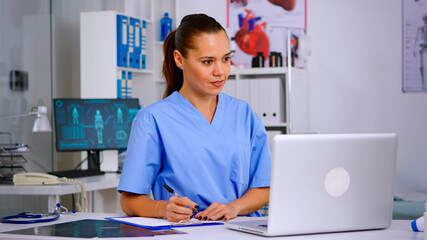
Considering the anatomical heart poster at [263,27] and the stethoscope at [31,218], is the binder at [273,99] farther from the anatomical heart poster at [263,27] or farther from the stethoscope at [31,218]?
the stethoscope at [31,218]

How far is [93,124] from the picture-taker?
374cm

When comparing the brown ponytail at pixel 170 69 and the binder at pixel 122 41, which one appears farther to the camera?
the binder at pixel 122 41

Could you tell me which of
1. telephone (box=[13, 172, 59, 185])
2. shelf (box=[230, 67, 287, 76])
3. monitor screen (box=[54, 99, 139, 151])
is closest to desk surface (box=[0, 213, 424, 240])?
telephone (box=[13, 172, 59, 185])

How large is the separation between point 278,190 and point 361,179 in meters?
0.24

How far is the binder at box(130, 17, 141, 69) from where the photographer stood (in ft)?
14.8

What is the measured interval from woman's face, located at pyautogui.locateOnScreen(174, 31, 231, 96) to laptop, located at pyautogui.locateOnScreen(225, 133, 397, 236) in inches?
19.0

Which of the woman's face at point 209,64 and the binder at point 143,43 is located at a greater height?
the binder at point 143,43

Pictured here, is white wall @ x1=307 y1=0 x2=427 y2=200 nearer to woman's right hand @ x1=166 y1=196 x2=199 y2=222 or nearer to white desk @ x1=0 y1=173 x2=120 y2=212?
white desk @ x1=0 y1=173 x2=120 y2=212

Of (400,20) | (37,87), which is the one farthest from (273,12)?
(37,87)

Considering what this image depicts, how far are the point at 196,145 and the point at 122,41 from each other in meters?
2.70

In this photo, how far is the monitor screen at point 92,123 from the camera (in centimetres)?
367

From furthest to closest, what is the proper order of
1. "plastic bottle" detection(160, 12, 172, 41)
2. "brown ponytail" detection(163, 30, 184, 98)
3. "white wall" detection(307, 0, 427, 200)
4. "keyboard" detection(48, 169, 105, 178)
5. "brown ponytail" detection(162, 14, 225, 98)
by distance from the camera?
"plastic bottle" detection(160, 12, 172, 41)
"white wall" detection(307, 0, 427, 200)
"keyboard" detection(48, 169, 105, 178)
"brown ponytail" detection(163, 30, 184, 98)
"brown ponytail" detection(162, 14, 225, 98)

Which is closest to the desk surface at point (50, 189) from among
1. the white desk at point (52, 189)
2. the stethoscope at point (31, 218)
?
the white desk at point (52, 189)

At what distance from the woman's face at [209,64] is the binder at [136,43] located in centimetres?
276
